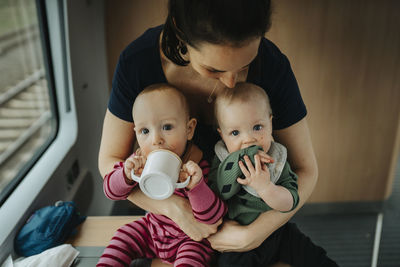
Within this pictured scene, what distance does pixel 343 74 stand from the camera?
2371 mm

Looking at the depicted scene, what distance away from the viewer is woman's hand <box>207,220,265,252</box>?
1076mm

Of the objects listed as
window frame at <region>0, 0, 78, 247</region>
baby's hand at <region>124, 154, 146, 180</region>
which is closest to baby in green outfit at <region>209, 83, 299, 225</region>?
baby's hand at <region>124, 154, 146, 180</region>

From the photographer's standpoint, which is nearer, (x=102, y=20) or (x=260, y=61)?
(x=260, y=61)

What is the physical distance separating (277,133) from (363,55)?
1517 mm

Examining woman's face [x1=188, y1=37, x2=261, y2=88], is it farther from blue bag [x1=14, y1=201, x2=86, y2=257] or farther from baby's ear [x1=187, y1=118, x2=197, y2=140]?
blue bag [x1=14, y1=201, x2=86, y2=257]

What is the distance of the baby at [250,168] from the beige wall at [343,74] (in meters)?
0.98

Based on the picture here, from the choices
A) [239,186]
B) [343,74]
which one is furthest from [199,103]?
[343,74]

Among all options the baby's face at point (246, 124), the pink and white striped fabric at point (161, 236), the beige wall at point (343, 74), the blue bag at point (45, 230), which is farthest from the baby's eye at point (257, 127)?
the beige wall at point (343, 74)

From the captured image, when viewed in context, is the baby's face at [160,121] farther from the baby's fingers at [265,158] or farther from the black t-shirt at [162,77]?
the baby's fingers at [265,158]

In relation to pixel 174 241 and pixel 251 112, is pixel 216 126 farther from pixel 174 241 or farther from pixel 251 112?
pixel 174 241

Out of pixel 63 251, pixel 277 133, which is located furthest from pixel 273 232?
pixel 63 251

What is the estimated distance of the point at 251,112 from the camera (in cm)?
103

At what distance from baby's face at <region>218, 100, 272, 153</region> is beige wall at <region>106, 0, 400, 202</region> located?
99cm

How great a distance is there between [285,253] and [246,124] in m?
0.50
